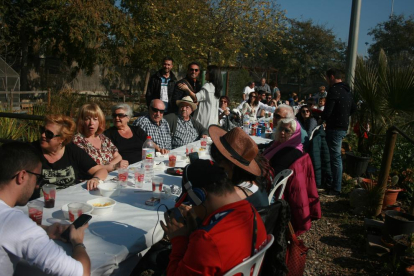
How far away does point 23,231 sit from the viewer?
1.37 meters

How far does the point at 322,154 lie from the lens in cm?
524

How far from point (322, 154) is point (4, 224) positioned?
15.5 feet

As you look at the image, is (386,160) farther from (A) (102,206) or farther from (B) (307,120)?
(A) (102,206)

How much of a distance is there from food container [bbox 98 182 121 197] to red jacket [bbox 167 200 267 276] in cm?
126

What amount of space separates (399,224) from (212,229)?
303 centimetres

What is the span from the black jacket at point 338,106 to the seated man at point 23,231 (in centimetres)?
484

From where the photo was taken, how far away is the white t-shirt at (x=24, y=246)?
1.35 meters

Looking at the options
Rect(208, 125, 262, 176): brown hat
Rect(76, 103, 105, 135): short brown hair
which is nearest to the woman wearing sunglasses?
Rect(76, 103, 105, 135): short brown hair

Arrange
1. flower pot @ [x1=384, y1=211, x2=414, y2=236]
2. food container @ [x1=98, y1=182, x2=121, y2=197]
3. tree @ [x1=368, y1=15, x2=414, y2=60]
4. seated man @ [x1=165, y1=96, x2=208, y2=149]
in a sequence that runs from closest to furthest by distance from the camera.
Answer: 1. food container @ [x1=98, y1=182, x2=121, y2=197]
2. flower pot @ [x1=384, y1=211, x2=414, y2=236]
3. seated man @ [x1=165, y1=96, x2=208, y2=149]
4. tree @ [x1=368, y1=15, x2=414, y2=60]

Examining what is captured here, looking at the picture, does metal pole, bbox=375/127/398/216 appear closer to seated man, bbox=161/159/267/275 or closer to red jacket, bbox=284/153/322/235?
red jacket, bbox=284/153/322/235

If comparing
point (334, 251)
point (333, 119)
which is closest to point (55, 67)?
point (333, 119)

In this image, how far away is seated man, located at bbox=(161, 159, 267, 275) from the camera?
1.38m

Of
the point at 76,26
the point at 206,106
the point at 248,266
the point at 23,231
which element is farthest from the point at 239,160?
the point at 76,26

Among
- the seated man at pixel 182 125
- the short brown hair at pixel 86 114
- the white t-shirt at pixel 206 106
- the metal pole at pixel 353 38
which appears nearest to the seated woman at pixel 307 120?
the metal pole at pixel 353 38
